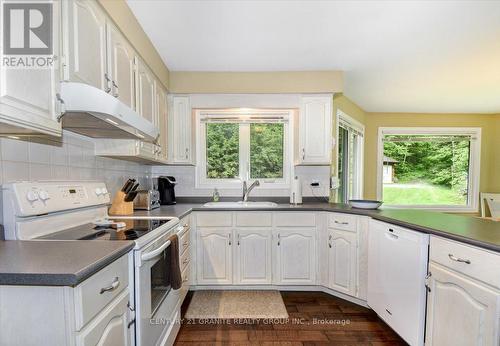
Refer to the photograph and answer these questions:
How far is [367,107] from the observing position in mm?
3914

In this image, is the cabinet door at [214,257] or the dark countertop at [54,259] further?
the cabinet door at [214,257]

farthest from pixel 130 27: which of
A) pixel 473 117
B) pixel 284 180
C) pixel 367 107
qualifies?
pixel 473 117

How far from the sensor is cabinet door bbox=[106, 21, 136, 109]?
152 cm

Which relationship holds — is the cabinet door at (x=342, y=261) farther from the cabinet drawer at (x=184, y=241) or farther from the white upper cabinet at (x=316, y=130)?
the cabinet drawer at (x=184, y=241)

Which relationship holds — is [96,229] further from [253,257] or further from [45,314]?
[253,257]

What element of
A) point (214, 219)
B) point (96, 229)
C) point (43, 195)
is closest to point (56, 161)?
point (43, 195)

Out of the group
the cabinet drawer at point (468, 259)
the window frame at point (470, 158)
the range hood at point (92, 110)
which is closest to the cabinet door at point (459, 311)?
the cabinet drawer at point (468, 259)

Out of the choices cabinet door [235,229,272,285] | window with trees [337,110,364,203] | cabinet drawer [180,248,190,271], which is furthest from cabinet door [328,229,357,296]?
cabinet drawer [180,248,190,271]

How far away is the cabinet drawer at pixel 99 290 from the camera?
29.5 inches

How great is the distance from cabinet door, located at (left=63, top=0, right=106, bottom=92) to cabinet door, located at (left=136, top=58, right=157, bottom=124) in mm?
478

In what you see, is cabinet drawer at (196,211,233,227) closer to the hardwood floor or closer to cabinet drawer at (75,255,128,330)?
the hardwood floor

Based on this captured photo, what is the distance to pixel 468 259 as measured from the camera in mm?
1231

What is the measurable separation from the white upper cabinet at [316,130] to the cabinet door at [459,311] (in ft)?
4.97

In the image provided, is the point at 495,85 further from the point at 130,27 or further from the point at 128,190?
the point at 128,190
